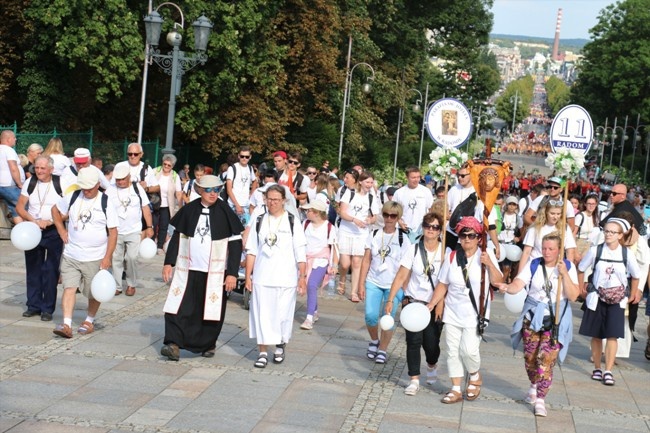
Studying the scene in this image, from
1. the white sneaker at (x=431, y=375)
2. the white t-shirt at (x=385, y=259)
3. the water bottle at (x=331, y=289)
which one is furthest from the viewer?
the water bottle at (x=331, y=289)

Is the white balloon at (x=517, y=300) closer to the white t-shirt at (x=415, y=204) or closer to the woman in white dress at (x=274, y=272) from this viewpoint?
the woman in white dress at (x=274, y=272)

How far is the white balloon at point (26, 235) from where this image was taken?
39.8 feet

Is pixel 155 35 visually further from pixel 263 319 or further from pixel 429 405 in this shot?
pixel 429 405

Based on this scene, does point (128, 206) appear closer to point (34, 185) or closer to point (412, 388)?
point (34, 185)

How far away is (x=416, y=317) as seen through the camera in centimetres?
975

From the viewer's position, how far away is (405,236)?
40.0ft

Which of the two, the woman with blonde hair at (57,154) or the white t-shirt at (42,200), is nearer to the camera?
the white t-shirt at (42,200)

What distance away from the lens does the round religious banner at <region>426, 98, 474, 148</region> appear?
1582 centimetres

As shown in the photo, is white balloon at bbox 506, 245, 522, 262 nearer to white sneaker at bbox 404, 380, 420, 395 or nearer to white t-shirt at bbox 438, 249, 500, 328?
white sneaker at bbox 404, 380, 420, 395

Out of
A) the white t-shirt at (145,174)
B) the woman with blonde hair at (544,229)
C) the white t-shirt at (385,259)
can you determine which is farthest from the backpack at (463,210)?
the white t-shirt at (145,174)

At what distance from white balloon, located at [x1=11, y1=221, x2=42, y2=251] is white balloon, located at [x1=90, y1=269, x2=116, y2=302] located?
122cm

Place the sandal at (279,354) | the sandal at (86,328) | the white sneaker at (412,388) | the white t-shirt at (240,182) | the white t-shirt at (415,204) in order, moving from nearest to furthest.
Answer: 1. the white sneaker at (412,388)
2. the sandal at (279,354)
3. the sandal at (86,328)
4. the white t-shirt at (415,204)
5. the white t-shirt at (240,182)

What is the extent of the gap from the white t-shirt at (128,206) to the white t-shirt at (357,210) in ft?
8.93

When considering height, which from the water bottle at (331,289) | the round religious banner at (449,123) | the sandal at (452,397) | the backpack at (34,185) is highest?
the round religious banner at (449,123)
